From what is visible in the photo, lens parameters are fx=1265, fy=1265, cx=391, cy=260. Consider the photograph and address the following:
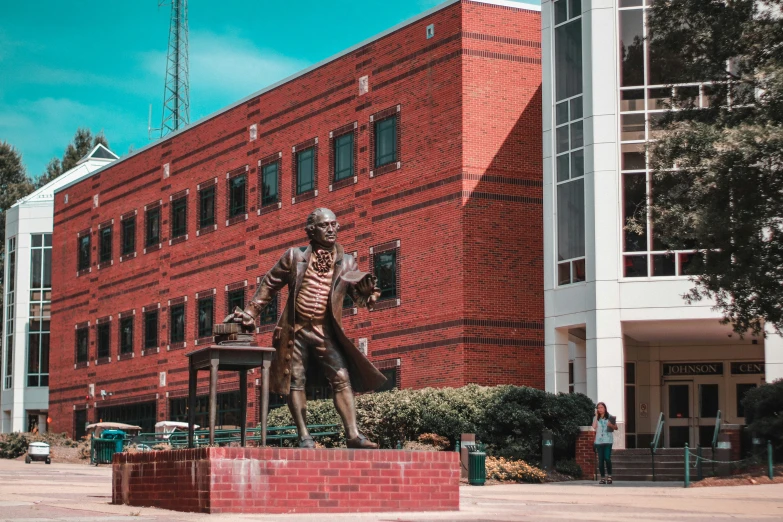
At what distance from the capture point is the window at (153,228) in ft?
166

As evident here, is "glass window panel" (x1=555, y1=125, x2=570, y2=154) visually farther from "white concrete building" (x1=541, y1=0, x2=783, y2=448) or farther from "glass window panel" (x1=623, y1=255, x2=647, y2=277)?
"glass window panel" (x1=623, y1=255, x2=647, y2=277)

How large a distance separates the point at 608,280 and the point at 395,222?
828cm

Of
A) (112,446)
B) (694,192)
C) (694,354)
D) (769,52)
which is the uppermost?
(769,52)

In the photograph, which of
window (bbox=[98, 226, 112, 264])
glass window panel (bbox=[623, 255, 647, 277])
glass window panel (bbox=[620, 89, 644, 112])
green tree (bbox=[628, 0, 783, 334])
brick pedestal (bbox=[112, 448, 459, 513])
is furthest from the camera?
window (bbox=[98, 226, 112, 264])

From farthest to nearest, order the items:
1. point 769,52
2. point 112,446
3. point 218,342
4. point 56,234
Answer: point 56,234 → point 112,446 → point 769,52 → point 218,342

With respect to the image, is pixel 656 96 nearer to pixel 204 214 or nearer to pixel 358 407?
pixel 358 407

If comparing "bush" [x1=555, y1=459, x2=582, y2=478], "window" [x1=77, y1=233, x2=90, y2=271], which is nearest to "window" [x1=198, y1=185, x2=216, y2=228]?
"window" [x1=77, y1=233, x2=90, y2=271]

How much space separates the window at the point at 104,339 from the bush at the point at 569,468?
29462mm

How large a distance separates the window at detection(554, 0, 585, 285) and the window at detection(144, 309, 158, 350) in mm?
22419

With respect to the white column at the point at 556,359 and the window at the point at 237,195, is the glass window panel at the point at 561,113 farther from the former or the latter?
the window at the point at 237,195

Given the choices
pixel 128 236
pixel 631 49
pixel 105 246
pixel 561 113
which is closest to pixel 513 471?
pixel 561 113

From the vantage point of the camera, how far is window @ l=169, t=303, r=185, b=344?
159 ft

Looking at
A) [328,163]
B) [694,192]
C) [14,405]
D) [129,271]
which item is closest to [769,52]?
[694,192]

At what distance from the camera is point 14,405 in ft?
207
